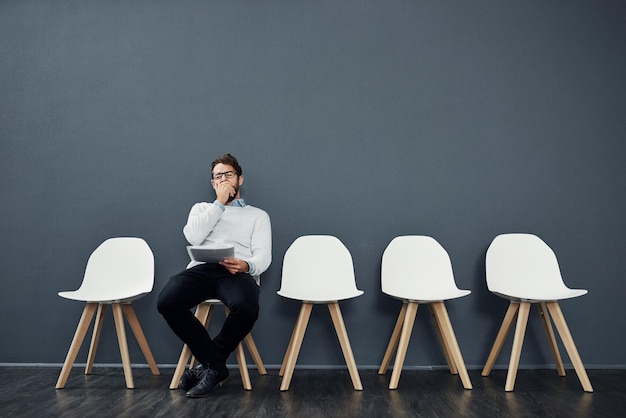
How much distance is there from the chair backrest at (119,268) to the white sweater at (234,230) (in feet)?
1.21

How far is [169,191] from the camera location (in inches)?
133

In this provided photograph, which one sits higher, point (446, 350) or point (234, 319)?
point (234, 319)

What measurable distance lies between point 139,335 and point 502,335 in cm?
215

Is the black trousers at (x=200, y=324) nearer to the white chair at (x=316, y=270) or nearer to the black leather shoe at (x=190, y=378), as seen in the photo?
the black leather shoe at (x=190, y=378)

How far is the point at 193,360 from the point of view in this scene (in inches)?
121

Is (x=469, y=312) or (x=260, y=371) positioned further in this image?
(x=469, y=312)

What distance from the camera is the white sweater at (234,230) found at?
115 inches

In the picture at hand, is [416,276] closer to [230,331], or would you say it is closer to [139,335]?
[230,331]


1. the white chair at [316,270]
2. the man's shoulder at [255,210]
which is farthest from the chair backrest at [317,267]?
the man's shoulder at [255,210]

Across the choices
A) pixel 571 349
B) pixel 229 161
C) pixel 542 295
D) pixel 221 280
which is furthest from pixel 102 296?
pixel 571 349

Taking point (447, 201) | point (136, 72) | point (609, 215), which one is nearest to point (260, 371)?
Result: point (447, 201)

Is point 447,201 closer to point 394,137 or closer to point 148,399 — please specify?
point 394,137

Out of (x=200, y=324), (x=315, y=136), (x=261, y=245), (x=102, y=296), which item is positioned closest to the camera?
(x=200, y=324)

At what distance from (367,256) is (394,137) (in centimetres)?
82
